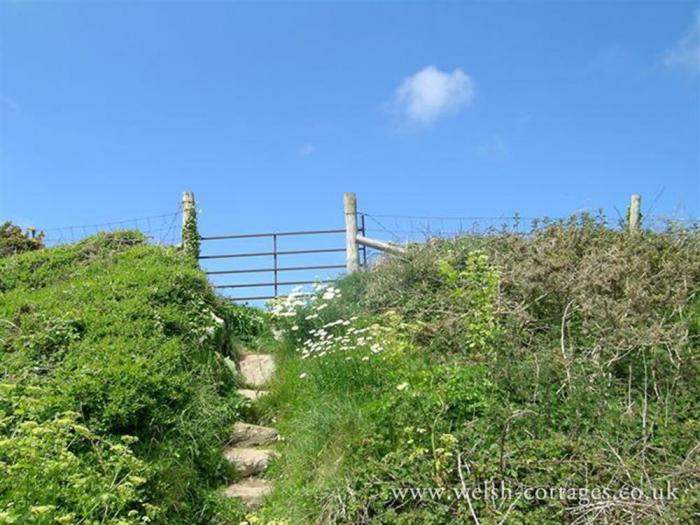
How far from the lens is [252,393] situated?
6.14m

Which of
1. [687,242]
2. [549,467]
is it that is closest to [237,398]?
[549,467]

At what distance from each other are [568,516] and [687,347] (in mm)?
2187

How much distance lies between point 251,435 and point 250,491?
0.74 meters

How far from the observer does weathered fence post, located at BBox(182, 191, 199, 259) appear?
31.4 ft

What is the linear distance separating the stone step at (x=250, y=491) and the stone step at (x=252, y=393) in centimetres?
121

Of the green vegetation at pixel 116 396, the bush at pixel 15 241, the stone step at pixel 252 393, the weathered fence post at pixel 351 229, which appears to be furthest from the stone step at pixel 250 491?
the bush at pixel 15 241

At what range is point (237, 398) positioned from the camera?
5.71m

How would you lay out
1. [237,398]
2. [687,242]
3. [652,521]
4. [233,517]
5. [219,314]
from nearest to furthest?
[652,521], [233,517], [237,398], [687,242], [219,314]

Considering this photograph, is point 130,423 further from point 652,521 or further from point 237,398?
point 652,521

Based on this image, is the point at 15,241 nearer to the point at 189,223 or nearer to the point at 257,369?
the point at 189,223

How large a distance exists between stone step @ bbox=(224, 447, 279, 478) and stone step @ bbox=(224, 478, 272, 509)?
0.24 feet

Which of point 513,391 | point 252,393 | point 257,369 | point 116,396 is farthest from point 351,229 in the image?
point 513,391

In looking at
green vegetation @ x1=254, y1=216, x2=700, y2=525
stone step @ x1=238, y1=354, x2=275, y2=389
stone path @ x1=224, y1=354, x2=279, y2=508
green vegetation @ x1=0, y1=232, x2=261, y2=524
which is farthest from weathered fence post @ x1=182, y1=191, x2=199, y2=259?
stone path @ x1=224, y1=354, x2=279, y2=508

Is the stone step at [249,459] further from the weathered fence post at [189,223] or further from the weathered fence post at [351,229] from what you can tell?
the weathered fence post at [189,223]
